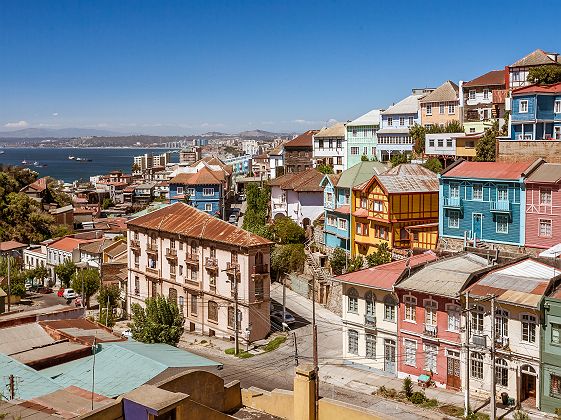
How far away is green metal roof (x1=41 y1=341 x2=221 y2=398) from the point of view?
18266 millimetres

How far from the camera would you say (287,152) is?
87.2 meters

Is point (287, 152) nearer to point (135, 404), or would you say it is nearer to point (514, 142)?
point (514, 142)

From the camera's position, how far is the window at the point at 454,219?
4481 centimetres

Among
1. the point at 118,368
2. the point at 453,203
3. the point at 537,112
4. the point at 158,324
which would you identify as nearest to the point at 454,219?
the point at 453,203

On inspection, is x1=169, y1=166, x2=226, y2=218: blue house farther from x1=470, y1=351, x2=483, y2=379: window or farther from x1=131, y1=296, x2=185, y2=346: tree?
x1=470, y1=351, x2=483, y2=379: window

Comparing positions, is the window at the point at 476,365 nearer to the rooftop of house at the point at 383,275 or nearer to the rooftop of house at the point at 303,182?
the rooftop of house at the point at 383,275

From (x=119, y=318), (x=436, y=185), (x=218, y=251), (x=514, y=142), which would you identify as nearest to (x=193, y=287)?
(x=218, y=251)

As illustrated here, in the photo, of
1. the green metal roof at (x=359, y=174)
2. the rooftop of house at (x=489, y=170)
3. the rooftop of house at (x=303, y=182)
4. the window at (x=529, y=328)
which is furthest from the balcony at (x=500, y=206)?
the rooftop of house at (x=303, y=182)

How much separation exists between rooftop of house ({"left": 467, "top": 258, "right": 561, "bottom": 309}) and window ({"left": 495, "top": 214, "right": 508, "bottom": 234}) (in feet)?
28.4

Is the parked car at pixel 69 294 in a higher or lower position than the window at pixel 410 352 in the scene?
lower

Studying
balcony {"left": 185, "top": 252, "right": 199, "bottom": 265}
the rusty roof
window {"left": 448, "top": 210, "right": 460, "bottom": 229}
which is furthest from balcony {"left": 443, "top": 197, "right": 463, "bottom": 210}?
balcony {"left": 185, "top": 252, "right": 199, "bottom": 265}

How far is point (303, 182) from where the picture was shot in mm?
66500

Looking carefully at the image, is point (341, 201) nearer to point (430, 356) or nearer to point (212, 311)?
point (212, 311)

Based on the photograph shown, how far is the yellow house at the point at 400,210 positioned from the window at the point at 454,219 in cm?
209
